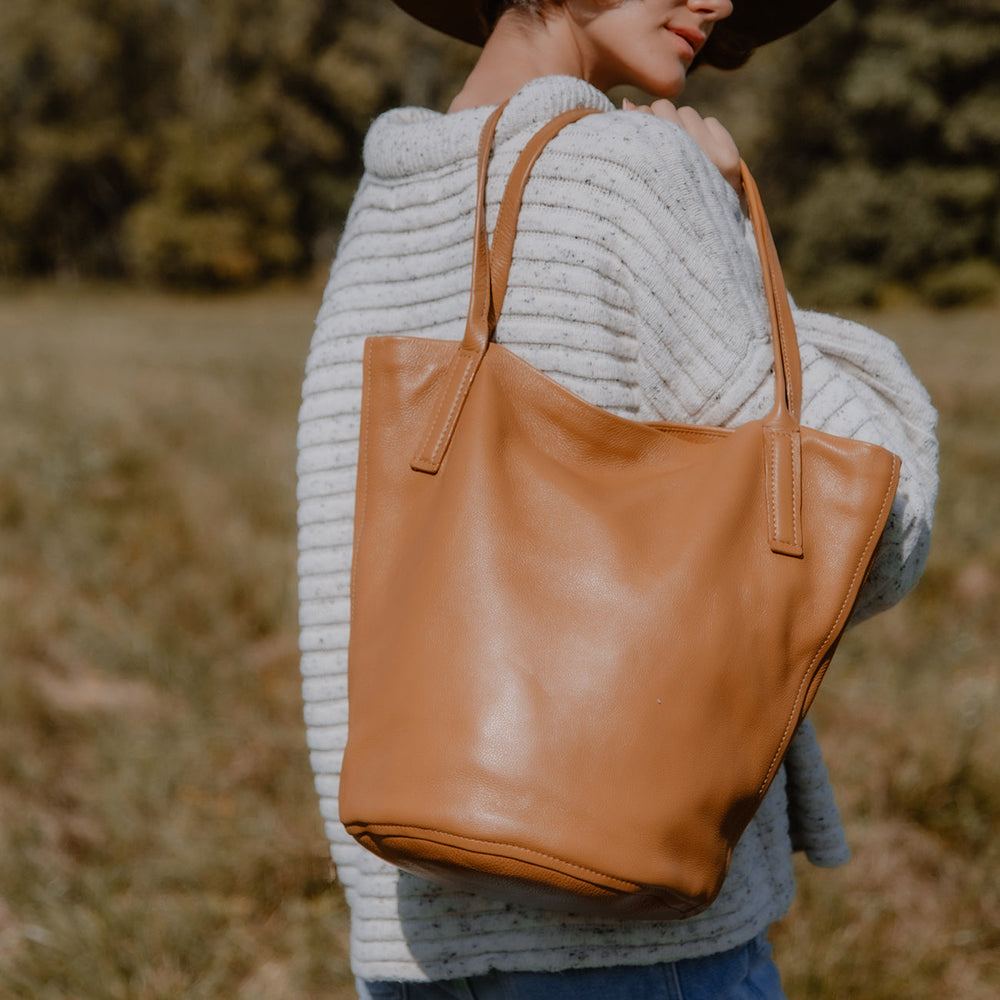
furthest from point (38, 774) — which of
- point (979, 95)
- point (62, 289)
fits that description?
point (62, 289)

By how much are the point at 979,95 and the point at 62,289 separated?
2264cm

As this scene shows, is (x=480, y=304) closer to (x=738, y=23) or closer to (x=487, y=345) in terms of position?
(x=487, y=345)

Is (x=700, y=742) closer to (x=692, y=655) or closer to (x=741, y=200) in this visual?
(x=692, y=655)

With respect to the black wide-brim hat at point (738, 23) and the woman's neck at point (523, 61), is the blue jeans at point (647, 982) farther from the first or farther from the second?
the black wide-brim hat at point (738, 23)

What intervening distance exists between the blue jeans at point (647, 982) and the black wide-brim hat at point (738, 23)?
1.34 m

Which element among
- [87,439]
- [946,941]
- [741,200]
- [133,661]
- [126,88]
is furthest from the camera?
[126,88]

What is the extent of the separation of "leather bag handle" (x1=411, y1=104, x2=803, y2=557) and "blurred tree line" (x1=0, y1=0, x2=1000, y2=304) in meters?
21.9

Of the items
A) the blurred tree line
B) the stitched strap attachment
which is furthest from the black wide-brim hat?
the blurred tree line

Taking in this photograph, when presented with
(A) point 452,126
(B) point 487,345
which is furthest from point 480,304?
(A) point 452,126

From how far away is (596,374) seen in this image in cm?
108

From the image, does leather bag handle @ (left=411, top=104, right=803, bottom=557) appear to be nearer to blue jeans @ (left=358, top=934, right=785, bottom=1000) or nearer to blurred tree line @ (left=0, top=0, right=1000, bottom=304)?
blue jeans @ (left=358, top=934, right=785, bottom=1000)

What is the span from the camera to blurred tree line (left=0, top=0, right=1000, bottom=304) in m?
21.1

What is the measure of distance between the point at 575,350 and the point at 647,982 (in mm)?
697

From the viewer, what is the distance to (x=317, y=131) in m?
29.0
